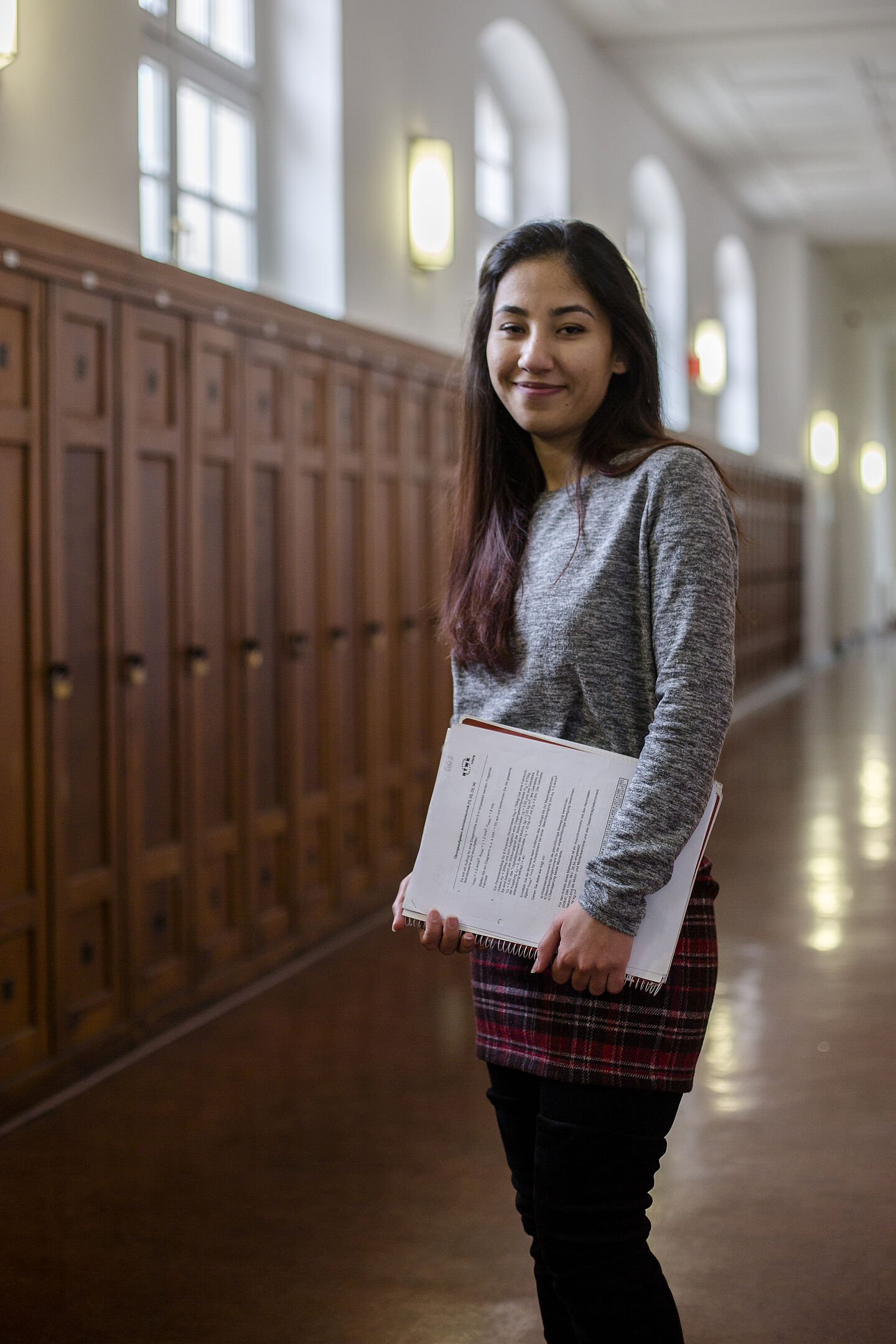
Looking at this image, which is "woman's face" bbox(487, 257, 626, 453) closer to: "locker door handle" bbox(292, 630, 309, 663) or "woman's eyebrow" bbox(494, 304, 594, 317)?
"woman's eyebrow" bbox(494, 304, 594, 317)

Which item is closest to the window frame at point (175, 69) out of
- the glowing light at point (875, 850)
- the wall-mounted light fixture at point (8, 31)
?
the wall-mounted light fixture at point (8, 31)

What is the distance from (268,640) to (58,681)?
1.43m

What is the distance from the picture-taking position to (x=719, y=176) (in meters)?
13.6

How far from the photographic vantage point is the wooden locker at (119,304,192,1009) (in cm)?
430

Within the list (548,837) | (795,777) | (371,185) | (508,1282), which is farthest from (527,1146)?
(795,777)

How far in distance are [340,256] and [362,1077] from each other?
3.55 meters

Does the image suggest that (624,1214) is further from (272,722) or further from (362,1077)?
(272,722)

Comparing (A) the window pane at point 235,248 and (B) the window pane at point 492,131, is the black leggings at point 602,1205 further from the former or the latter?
(B) the window pane at point 492,131

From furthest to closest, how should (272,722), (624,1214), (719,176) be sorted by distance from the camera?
(719,176), (272,722), (624,1214)

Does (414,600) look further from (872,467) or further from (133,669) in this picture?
(872,467)

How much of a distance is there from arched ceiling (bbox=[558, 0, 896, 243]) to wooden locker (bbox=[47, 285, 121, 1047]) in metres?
6.00

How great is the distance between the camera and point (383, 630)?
6.28m

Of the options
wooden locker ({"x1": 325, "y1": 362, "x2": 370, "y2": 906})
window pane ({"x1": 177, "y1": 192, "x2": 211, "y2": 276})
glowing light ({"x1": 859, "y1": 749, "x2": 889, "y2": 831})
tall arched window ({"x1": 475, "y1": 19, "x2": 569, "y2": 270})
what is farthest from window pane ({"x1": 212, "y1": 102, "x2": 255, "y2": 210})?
glowing light ({"x1": 859, "y1": 749, "x2": 889, "y2": 831})

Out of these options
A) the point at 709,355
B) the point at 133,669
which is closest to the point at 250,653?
the point at 133,669
